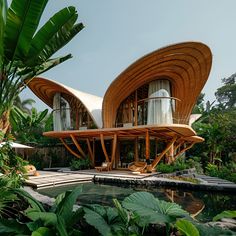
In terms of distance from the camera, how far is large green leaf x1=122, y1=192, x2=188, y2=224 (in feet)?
8.23

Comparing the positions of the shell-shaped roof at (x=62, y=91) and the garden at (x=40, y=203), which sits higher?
the shell-shaped roof at (x=62, y=91)

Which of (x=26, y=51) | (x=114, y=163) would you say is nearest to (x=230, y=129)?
(x=114, y=163)

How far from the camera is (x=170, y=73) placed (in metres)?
15.6

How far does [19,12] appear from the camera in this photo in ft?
12.1

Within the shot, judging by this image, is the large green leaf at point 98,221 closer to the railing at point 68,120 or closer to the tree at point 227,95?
the railing at point 68,120

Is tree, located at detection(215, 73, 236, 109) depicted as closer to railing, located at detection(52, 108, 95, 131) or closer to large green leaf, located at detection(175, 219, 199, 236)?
railing, located at detection(52, 108, 95, 131)

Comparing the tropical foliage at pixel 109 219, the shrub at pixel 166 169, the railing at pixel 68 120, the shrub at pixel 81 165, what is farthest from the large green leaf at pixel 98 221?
the railing at pixel 68 120

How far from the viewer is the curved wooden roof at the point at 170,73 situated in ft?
44.7

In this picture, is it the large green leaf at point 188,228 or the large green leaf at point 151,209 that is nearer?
the large green leaf at point 188,228

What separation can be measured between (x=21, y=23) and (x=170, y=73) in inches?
507

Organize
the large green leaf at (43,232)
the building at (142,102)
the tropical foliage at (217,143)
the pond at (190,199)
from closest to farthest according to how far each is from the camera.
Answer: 1. the large green leaf at (43,232)
2. the pond at (190,199)
3. the building at (142,102)
4. the tropical foliage at (217,143)

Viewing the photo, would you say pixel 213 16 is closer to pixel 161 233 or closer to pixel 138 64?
pixel 161 233

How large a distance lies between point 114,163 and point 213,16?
42.1 feet

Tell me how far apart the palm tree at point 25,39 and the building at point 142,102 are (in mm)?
9527
